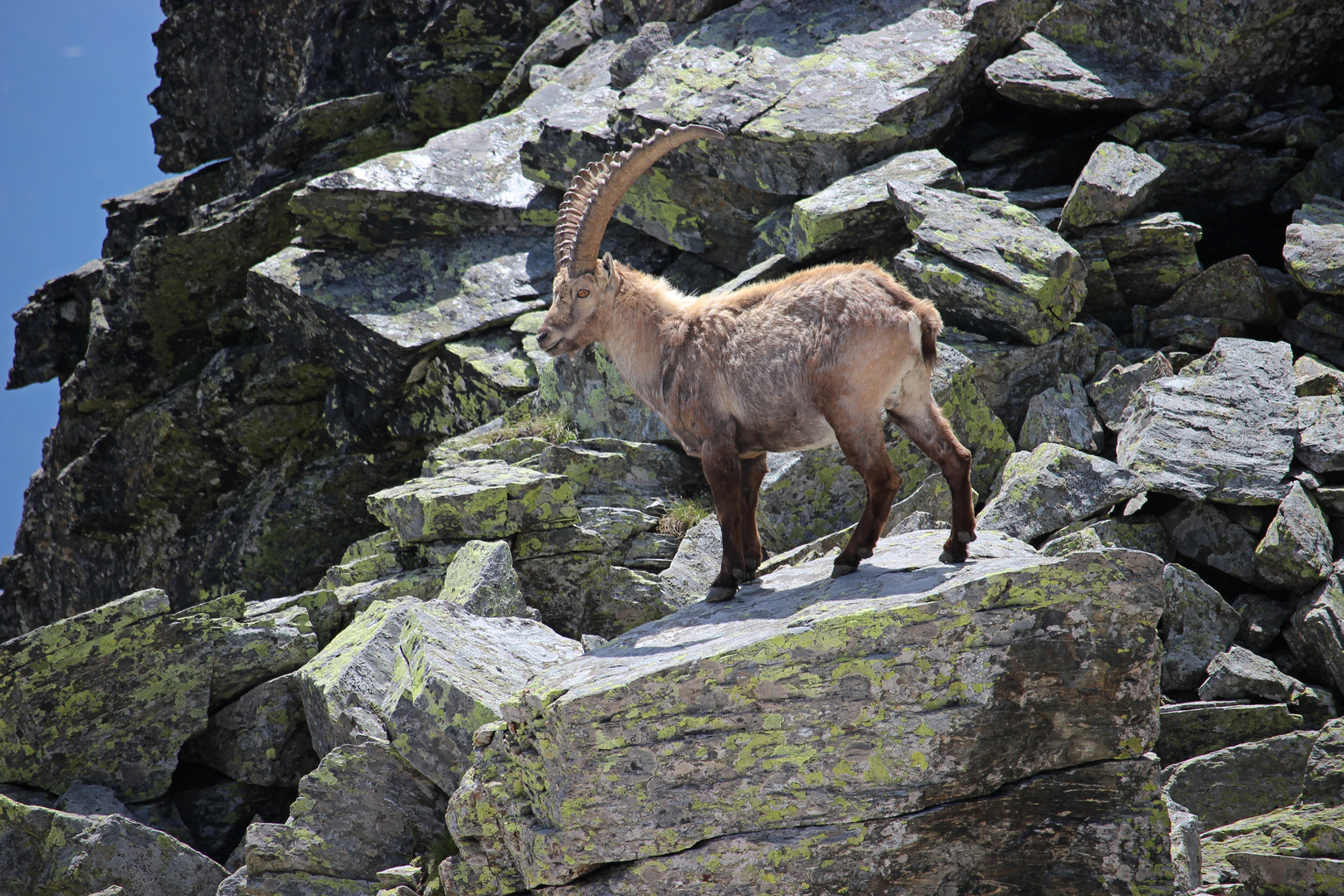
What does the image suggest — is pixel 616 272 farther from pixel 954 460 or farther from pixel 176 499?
pixel 176 499

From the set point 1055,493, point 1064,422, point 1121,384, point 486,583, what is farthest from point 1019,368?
point 486,583

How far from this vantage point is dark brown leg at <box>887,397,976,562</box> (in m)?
7.05

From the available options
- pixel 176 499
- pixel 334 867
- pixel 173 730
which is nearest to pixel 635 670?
pixel 334 867

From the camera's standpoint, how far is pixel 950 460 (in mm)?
7504

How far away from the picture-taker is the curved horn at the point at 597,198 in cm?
873

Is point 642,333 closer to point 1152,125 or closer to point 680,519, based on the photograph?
point 680,519

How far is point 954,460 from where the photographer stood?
7488 mm

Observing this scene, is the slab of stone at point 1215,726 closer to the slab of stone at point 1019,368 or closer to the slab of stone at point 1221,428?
the slab of stone at point 1221,428

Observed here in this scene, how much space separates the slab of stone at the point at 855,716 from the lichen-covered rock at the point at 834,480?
5444 mm

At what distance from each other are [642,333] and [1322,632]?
7248 mm

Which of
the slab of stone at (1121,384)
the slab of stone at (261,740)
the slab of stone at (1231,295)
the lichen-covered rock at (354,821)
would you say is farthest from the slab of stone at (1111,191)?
the slab of stone at (261,740)

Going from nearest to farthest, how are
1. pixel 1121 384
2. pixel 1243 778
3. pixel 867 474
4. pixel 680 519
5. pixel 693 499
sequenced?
pixel 867 474 < pixel 1243 778 < pixel 1121 384 < pixel 680 519 < pixel 693 499

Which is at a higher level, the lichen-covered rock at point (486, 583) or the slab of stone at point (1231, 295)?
the lichen-covered rock at point (486, 583)

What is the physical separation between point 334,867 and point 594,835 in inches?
122
